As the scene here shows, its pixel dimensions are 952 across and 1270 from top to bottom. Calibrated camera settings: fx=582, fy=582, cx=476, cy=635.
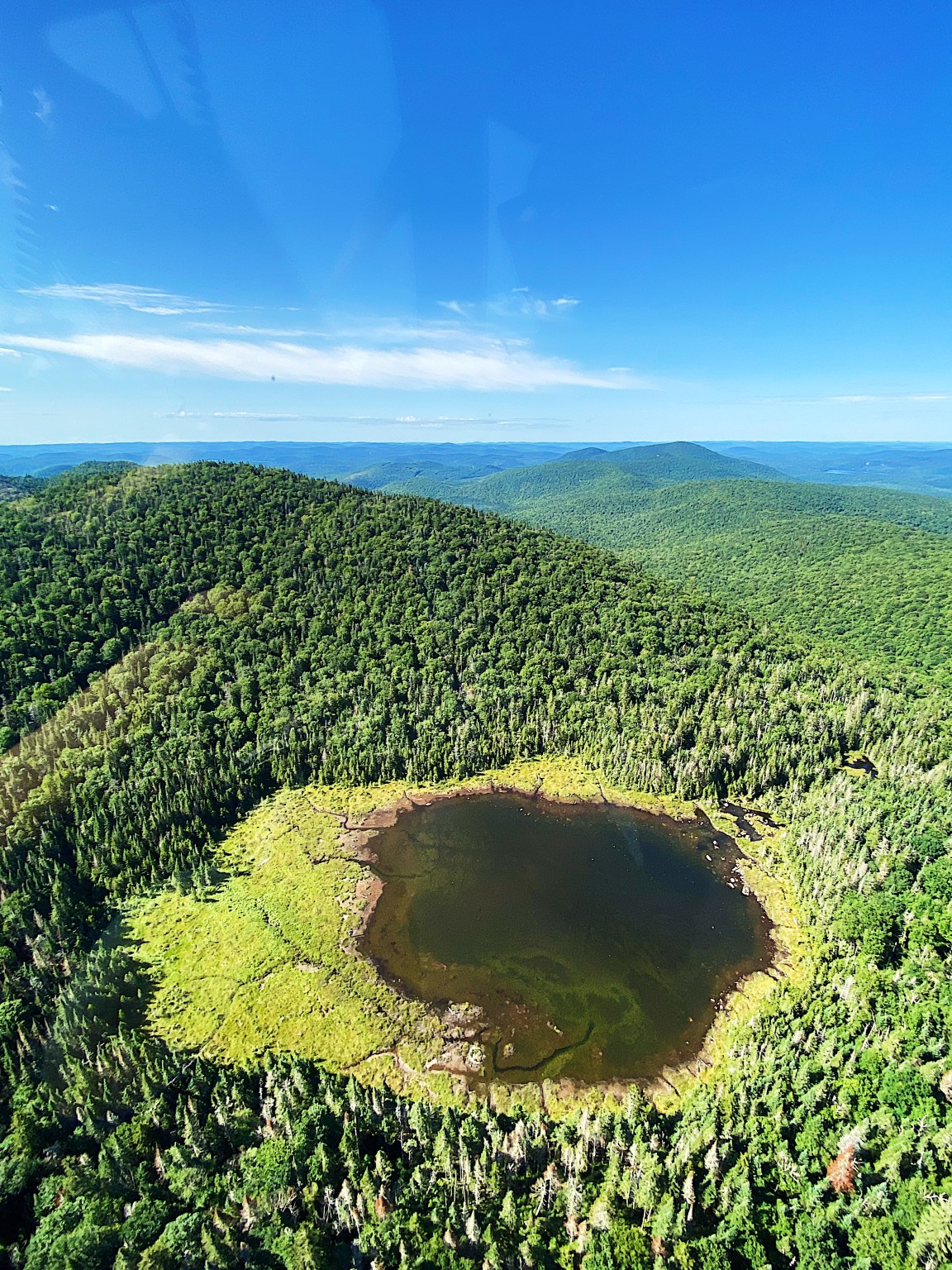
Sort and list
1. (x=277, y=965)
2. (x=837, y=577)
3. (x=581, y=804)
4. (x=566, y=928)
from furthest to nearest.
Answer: (x=837, y=577), (x=581, y=804), (x=566, y=928), (x=277, y=965)

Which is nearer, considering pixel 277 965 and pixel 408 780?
pixel 277 965

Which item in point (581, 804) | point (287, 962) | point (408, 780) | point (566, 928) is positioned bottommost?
point (566, 928)

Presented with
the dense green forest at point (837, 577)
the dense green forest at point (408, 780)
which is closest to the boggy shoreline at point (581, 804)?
the dense green forest at point (408, 780)

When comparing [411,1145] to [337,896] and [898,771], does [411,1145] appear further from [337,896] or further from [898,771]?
[898,771]

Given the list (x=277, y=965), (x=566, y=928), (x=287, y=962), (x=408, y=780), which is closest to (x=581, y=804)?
(x=566, y=928)

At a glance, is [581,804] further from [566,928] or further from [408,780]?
[408,780]

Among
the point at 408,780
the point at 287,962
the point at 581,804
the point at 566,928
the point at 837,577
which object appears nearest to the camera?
the point at 287,962

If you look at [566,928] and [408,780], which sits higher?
[408,780]
